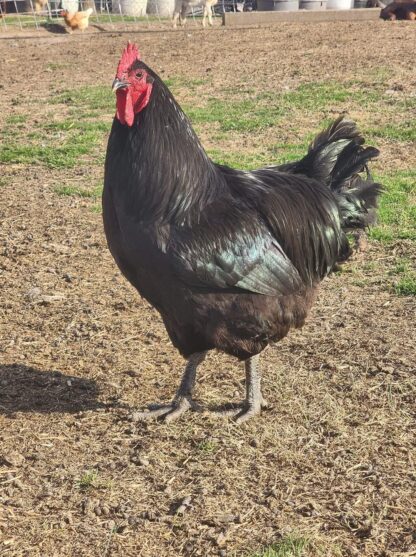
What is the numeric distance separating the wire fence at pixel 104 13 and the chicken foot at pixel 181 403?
68.4 ft

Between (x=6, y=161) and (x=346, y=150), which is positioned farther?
(x=6, y=161)

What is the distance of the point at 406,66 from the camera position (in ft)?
44.8

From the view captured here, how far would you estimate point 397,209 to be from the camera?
24.4ft

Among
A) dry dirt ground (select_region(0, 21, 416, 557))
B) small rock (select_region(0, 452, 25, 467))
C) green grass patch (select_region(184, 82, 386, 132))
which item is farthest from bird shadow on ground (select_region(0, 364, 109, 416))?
green grass patch (select_region(184, 82, 386, 132))

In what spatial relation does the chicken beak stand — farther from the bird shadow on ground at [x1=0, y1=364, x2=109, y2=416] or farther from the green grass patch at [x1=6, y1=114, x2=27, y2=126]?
the green grass patch at [x1=6, y1=114, x2=27, y2=126]

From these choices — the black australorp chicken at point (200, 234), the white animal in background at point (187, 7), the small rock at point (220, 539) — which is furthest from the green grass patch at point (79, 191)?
the white animal in background at point (187, 7)

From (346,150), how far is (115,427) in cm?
214

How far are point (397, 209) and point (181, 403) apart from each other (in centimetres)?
383

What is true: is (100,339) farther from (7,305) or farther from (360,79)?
(360,79)

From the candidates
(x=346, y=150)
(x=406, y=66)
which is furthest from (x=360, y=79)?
(x=346, y=150)

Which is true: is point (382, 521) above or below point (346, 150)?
below

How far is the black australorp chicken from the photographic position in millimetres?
3908

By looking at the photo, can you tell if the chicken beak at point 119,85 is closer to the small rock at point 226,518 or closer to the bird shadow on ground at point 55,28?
the small rock at point 226,518

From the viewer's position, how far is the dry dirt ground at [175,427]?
350 centimetres
